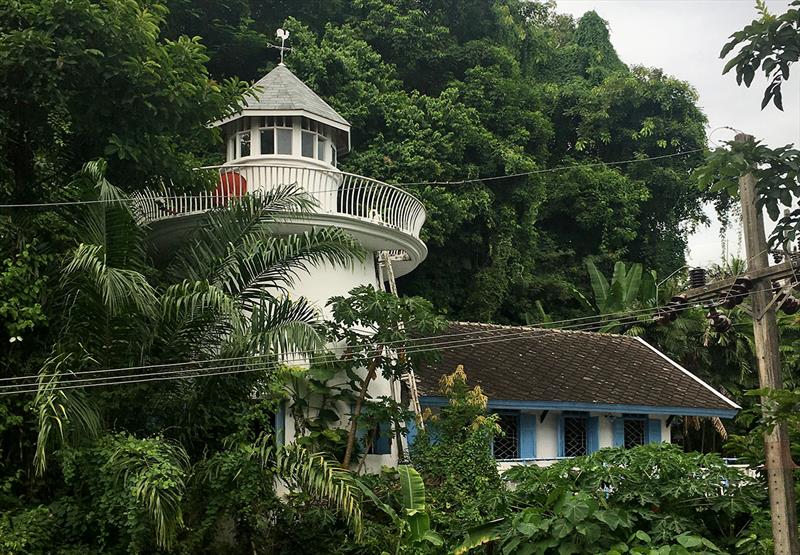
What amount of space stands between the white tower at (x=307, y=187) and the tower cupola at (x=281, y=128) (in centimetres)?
2

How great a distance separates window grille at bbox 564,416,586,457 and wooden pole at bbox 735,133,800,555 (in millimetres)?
7470

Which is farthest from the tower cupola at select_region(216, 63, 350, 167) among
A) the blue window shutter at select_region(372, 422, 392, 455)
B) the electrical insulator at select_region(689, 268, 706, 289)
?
the electrical insulator at select_region(689, 268, 706, 289)

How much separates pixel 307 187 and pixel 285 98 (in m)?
1.86

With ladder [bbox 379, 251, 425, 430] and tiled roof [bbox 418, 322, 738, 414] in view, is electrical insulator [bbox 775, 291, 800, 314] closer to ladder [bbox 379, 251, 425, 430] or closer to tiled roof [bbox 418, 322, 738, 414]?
ladder [bbox 379, 251, 425, 430]

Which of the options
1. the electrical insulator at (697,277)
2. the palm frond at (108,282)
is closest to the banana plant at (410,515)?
the palm frond at (108,282)

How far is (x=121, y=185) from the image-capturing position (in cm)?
1673

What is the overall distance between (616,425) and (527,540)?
6.51m

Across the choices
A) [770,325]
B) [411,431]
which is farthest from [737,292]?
[411,431]

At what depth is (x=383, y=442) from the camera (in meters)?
17.7

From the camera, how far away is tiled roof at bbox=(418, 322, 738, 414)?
748 inches

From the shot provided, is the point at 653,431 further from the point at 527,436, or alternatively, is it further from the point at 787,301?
the point at 787,301

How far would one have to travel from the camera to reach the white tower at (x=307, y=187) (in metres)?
17.2

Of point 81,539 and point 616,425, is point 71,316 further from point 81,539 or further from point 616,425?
point 616,425

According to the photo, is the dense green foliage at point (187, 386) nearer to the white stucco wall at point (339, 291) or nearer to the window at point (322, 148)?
the white stucco wall at point (339, 291)
